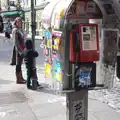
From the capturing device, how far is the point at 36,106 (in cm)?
530

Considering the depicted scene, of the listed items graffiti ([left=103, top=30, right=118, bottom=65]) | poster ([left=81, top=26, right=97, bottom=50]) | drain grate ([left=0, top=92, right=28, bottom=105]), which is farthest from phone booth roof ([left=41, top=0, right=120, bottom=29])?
drain grate ([left=0, top=92, right=28, bottom=105])

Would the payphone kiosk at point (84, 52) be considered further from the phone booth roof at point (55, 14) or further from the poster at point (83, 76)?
the phone booth roof at point (55, 14)

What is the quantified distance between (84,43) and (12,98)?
347 centimetres

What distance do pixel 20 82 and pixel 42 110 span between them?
2197 millimetres

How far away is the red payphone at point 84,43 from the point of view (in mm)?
2723

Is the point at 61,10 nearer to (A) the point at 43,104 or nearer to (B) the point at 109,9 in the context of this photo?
(B) the point at 109,9

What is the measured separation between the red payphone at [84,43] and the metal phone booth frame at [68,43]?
72 mm

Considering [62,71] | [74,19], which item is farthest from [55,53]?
[74,19]

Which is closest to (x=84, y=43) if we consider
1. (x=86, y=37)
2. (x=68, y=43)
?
(x=86, y=37)

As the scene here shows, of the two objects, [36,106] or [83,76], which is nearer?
[83,76]

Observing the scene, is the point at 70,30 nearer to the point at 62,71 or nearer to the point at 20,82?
the point at 62,71

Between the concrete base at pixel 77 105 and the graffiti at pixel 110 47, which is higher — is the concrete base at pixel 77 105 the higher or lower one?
the lower one

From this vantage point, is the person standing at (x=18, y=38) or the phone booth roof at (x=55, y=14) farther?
the person standing at (x=18, y=38)

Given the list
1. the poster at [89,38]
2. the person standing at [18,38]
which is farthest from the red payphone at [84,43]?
the person standing at [18,38]
